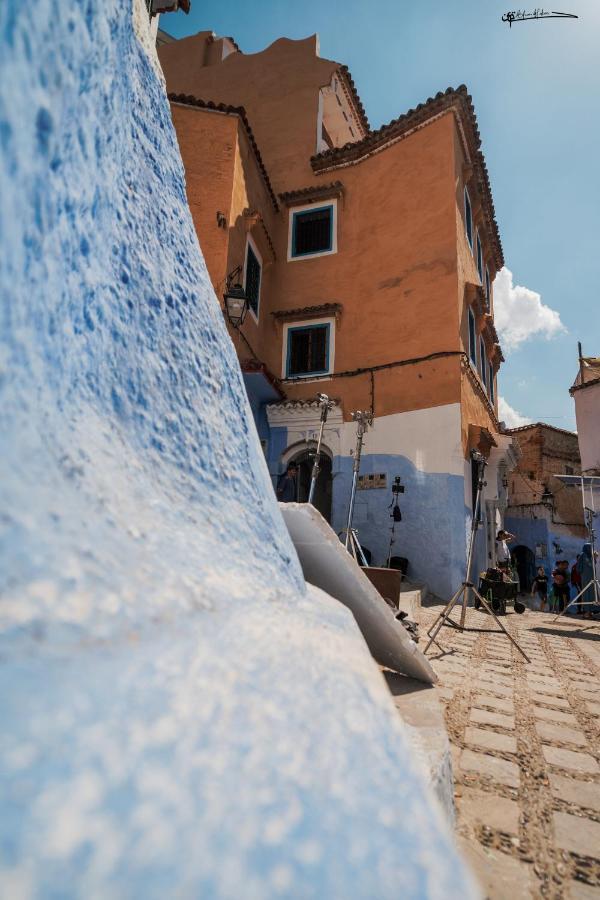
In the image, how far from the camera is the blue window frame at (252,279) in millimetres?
11255

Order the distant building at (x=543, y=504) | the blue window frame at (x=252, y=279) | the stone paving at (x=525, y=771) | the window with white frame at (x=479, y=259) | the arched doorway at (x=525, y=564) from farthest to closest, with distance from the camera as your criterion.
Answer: the arched doorway at (x=525, y=564) < the distant building at (x=543, y=504) < the window with white frame at (x=479, y=259) < the blue window frame at (x=252, y=279) < the stone paving at (x=525, y=771)

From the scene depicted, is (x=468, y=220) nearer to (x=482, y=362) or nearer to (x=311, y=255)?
(x=482, y=362)

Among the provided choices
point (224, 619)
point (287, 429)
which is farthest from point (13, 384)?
point (287, 429)

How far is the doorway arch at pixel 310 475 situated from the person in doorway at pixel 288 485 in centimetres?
21

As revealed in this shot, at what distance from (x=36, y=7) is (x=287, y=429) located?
10819mm

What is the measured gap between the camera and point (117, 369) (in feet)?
2.92

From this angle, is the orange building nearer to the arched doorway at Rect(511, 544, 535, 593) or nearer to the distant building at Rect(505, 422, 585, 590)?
the distant building at Rect(505, 422, 585, 590)

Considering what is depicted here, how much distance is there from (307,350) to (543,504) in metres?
15.0

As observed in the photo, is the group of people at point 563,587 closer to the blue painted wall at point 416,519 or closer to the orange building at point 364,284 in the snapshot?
A: the orange building at point 364,284

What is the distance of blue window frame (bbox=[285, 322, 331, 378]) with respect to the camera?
11922mm

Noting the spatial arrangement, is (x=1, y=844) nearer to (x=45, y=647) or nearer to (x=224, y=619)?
(x=45, y=647)

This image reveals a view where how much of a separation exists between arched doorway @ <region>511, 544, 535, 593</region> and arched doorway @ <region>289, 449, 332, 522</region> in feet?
41.9

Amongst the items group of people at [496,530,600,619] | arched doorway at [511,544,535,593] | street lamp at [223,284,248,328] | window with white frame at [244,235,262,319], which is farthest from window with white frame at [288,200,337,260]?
arched doorway at [511,544,535,593]

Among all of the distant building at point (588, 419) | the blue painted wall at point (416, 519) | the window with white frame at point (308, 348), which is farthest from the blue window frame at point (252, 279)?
the distant building at point (588, 419)
